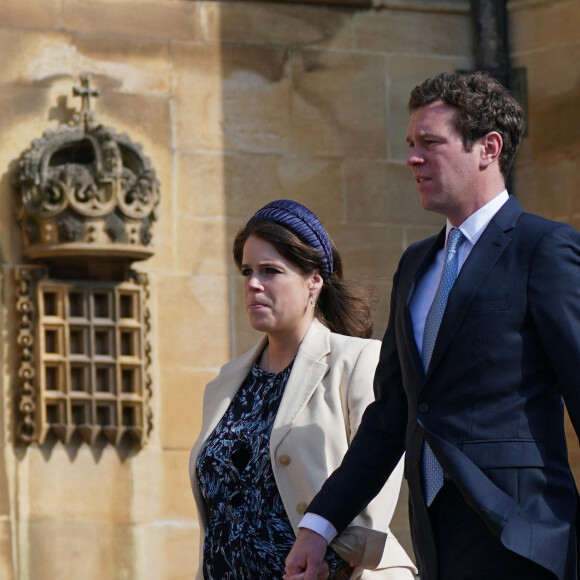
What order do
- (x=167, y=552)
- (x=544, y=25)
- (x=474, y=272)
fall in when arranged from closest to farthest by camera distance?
(x=474, y=272) < (x=167, y=552) < (x=544, y=25)

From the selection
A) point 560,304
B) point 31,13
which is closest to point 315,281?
point 560,304

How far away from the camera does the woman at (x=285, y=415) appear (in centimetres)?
401

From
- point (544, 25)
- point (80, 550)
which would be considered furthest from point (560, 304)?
point (544, 25)

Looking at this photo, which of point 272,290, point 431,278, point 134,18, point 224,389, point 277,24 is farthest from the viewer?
point 277,24

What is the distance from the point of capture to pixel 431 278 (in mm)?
3547

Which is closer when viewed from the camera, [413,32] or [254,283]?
[254,283]

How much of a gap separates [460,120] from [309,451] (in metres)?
1.04

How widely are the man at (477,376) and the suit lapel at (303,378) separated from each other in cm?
50

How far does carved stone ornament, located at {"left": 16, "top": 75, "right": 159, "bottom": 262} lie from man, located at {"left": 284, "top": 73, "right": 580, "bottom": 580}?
10.2ft

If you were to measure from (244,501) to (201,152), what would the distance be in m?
3.10

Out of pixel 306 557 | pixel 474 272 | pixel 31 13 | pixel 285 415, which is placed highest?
pixel 31 13

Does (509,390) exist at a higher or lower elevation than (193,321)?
lower

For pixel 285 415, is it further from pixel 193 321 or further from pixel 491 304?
pixel 193 321

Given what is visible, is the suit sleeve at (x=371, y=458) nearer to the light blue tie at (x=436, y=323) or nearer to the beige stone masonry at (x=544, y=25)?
the light blue tie at (x=436, y=323)
